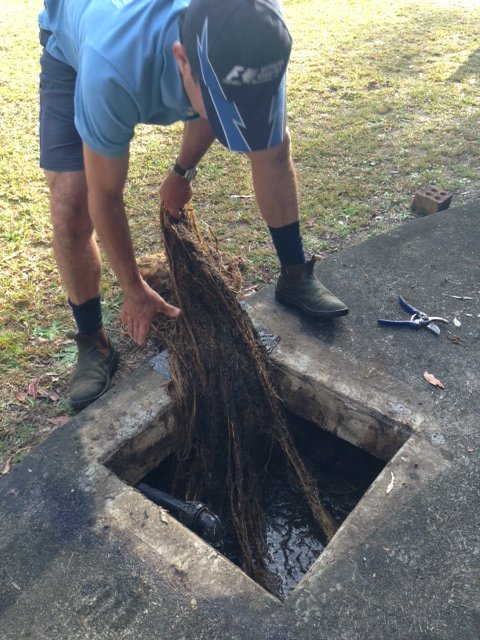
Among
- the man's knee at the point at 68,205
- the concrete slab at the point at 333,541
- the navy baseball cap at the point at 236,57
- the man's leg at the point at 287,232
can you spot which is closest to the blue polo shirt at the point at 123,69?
the navy baseball cap at the point at 236,57

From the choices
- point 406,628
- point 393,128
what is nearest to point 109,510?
point 406,628

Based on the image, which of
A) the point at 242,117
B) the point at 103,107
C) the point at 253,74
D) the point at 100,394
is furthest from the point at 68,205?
the point at 253,74

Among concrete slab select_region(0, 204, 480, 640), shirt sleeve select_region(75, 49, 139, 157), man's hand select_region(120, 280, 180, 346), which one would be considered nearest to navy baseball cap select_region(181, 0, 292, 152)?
shirt sleeve select_region(75, 49, 139, 157)

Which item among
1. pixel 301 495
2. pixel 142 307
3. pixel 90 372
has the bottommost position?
pixel 301 495

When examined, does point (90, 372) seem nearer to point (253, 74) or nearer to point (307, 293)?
point (307, 293)

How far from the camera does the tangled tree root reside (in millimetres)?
2787

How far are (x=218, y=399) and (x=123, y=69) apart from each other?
4.71 feet

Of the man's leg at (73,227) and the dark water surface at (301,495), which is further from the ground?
the man's leg at (73,227)

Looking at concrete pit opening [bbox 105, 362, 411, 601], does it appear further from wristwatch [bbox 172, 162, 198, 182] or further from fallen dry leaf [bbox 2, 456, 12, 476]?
wristwatch [bbox 172, 162, 198, 182]

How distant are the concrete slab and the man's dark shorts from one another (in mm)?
1074

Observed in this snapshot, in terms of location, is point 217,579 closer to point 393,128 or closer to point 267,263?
point 267,263

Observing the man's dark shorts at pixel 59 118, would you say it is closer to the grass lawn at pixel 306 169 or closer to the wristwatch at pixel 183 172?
the wristwatch at pixel 183 172

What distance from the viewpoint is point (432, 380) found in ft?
9.54

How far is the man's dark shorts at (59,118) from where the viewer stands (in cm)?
278
